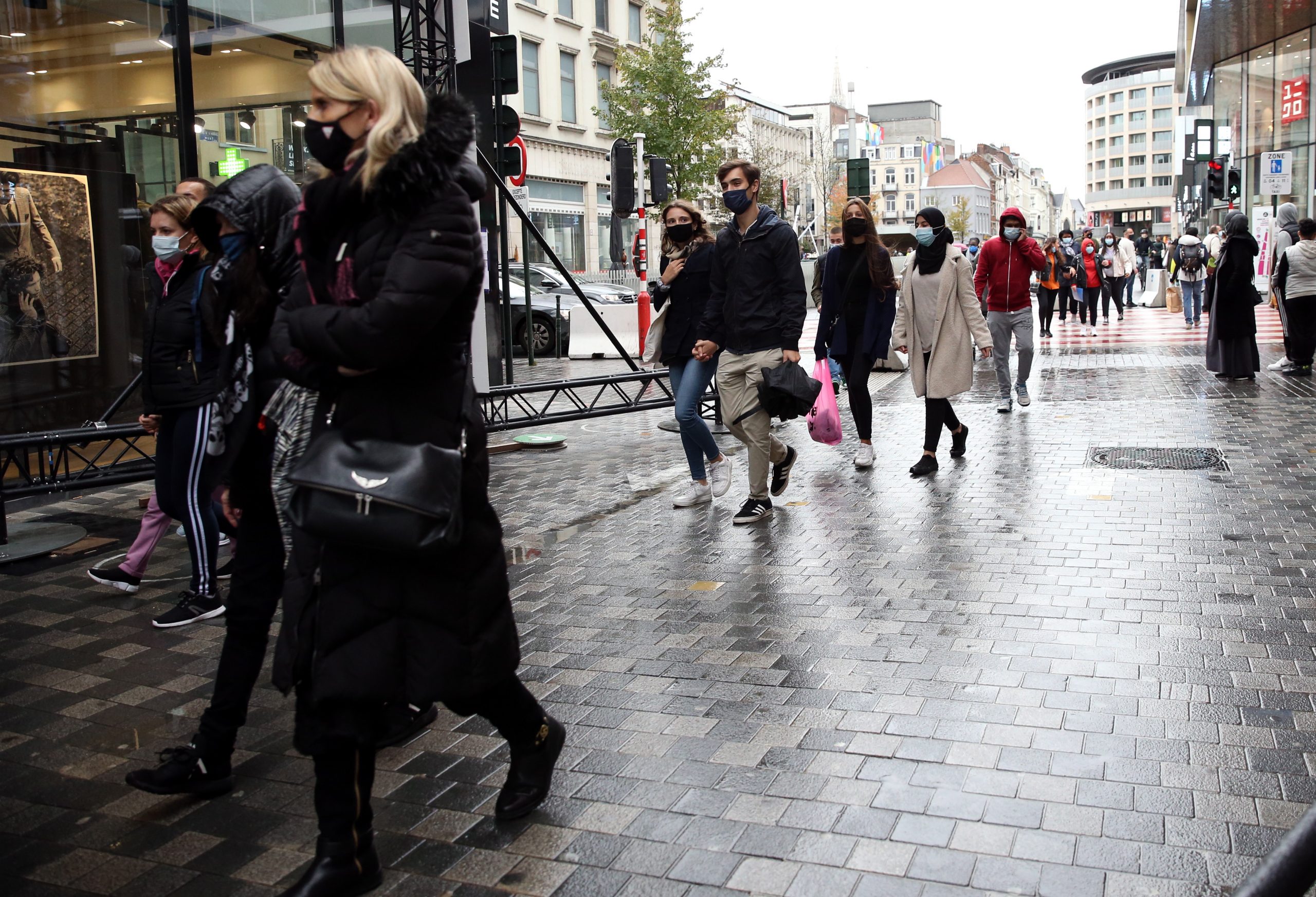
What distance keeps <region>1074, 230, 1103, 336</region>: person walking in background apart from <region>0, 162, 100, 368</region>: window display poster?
59.6 feet

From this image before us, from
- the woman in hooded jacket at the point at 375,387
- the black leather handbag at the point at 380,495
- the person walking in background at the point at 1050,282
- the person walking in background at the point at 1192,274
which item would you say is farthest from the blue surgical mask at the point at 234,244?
the person walking in background at the point at 1192,274

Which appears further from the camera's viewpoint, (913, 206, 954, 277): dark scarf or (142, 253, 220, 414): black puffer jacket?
(913, 206, 954, 277): dark scarf

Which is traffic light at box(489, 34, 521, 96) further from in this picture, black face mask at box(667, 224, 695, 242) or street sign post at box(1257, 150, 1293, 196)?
street sign post at box(1257, 150, 1293, 196)

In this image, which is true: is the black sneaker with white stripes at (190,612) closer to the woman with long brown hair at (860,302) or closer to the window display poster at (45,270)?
the woman with long brown hair at (860,302)

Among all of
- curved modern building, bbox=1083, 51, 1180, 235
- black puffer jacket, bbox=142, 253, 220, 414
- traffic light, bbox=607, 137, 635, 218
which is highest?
curved modern building, bbox=1083, 51, 1180, 235

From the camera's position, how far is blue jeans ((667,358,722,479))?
7738 mm

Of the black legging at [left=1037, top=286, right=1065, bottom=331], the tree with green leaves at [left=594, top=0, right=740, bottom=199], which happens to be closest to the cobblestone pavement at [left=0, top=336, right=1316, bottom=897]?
the black legging at [left=1037, top=286, right=1065, bottom=331]

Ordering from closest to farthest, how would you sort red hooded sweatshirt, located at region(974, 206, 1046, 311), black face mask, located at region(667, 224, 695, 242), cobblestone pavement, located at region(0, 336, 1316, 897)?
cobblestone pavement, located at region(0, 336, 1316, 897)
black face mask, located at region(667, 224, 695, 242)
red hooded sweatshirt, located at region(974, 206, 1046, 311)

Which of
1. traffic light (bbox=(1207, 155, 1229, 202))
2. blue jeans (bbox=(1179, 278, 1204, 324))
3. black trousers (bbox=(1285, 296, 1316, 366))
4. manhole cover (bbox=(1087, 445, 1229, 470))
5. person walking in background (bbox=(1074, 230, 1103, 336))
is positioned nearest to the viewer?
manhole cover (bbox=(1087, 445, 1229, 470))

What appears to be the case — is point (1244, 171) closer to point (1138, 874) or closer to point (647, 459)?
point (647, 459)

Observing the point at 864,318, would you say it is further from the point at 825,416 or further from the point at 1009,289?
the point at 1009,289

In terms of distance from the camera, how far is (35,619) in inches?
219

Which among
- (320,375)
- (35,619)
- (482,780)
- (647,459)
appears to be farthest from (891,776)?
(647,459)

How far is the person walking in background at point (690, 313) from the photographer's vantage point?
7957 millimetres
